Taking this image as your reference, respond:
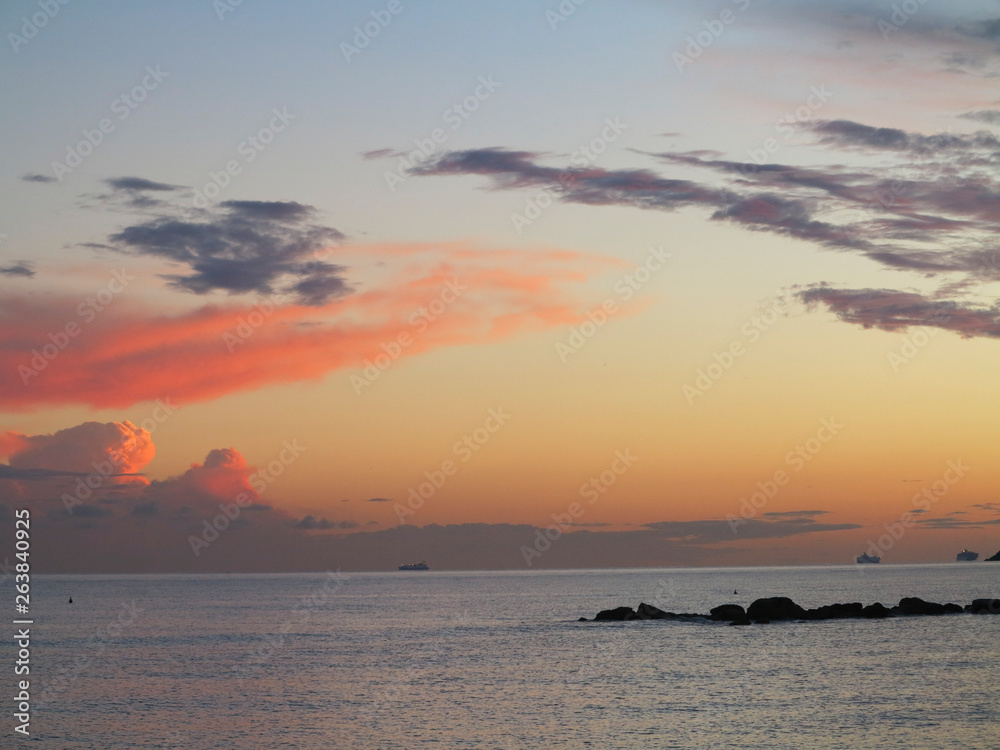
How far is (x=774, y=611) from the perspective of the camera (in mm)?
123438

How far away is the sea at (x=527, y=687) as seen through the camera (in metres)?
54.2

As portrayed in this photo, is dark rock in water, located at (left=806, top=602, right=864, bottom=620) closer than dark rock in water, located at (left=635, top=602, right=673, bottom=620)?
Yes

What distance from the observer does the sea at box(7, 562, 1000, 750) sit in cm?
5416

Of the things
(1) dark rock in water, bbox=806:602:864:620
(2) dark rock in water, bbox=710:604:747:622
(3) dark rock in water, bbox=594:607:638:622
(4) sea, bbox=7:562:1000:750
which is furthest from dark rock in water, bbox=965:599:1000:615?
(3) dark rock in water, bbox=594:607:638:622

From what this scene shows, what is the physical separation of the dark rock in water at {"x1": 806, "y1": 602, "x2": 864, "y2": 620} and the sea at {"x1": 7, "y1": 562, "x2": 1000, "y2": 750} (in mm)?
6472

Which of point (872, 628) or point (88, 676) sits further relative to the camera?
point (872, 628)

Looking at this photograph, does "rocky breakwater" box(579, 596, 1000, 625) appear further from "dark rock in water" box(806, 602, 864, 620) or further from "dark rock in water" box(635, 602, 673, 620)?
"dark rock in water" box(635, 602, 673, 620)

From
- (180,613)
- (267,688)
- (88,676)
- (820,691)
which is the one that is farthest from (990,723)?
(180,613)

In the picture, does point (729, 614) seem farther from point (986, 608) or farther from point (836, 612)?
point (986, 608)

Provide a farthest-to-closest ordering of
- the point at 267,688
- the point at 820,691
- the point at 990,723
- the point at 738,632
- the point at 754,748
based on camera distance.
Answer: the point at 738,632 → the point at 267,688 → the point at 820,691 → the point at 990,723 → the point at 754,748

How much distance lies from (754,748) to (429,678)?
33.8m

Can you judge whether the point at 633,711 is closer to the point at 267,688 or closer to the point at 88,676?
the point at 267,688

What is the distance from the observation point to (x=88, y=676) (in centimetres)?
7975

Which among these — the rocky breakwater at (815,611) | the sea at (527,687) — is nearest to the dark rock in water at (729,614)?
the rocky breakwater at (815,611)
